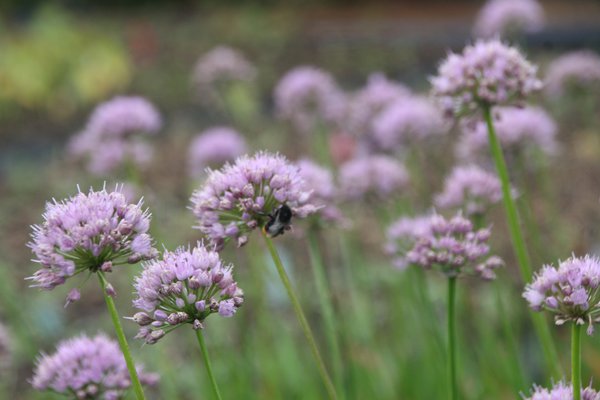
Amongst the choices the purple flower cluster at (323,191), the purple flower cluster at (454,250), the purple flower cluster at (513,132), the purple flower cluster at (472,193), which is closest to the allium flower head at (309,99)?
the purple flower cluster at (513,132)

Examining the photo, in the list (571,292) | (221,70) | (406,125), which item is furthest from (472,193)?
(221,70)

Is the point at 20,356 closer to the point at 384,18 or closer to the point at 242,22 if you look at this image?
the point at 242,22

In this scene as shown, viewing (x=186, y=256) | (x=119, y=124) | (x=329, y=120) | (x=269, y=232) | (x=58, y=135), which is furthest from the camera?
(x=58, y=135)

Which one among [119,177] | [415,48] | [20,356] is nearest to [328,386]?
[119,177]

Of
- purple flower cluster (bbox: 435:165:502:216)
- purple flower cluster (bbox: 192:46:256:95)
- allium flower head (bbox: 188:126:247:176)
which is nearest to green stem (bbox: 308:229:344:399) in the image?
purple flower cluster (bbox: 435:165:502:216)

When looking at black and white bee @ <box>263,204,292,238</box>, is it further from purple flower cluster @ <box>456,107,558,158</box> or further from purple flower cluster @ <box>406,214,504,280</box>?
purple flower cluster @ <box>456,107,558,158</box>
